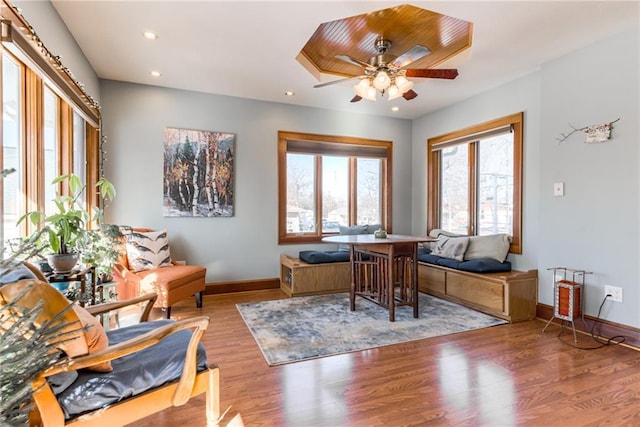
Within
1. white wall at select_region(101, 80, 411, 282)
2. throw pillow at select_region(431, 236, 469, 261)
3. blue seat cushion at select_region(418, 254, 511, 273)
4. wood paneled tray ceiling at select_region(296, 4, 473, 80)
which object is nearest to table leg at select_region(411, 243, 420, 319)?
blue seat cushion at select_region(418, 254, 511, 273)

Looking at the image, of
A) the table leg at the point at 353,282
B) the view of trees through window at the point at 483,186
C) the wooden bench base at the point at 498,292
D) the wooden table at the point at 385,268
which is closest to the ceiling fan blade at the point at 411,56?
the view of trees through window at the point at 483,186

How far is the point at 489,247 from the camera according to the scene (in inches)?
158

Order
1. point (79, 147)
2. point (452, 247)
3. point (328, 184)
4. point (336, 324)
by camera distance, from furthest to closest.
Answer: point (328, 184) < point (452, 247) < point (79, 147) < point (336, 324)

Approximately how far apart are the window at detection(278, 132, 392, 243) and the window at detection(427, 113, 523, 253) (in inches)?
30.8

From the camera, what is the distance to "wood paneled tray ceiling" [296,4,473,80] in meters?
2.70

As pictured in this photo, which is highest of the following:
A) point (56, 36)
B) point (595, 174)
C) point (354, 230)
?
point (56, 36)

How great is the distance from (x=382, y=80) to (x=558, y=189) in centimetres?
208

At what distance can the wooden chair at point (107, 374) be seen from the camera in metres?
1.17

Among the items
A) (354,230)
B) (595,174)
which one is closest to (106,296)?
(354,230)

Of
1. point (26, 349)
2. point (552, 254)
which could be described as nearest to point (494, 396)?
point (552, 254)

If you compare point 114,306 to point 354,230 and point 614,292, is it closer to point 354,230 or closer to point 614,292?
point 354,230

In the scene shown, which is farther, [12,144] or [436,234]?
[436,234]

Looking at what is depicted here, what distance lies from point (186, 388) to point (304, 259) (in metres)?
3.02

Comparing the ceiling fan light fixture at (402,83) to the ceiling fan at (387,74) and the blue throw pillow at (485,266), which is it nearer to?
the ceiling fan at (387,74)
